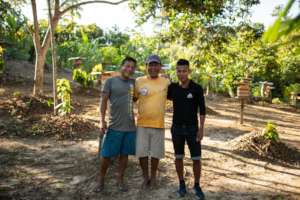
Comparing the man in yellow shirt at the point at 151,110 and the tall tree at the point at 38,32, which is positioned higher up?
the tall tree at the point at 38,32

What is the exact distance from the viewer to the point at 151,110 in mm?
4023

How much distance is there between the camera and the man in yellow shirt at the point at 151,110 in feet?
13.1

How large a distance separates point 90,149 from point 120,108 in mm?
2259

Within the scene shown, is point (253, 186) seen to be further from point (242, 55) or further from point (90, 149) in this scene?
point (242, 55)

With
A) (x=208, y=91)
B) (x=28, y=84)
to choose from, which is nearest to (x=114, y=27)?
(x=208, y=91)

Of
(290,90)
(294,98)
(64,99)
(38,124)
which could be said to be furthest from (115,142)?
(290,90)

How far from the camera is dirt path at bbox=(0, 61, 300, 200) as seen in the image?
13.7ft

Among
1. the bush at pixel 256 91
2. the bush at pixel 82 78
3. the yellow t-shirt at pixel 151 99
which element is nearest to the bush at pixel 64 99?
the yellow t-shirt at pixel 151 99

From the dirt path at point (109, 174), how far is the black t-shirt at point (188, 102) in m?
0.94

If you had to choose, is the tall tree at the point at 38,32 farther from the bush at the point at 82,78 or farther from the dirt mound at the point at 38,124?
the bush at the point at 82,78

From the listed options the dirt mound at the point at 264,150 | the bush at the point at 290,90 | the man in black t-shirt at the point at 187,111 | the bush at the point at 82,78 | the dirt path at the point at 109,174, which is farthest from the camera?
the bush at the point at 290,90

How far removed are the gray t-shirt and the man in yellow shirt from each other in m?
0.12

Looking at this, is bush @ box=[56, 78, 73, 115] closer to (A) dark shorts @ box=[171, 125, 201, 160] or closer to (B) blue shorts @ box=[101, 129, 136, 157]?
(B) blue shorts @ box=[101, 129, 136, 157]

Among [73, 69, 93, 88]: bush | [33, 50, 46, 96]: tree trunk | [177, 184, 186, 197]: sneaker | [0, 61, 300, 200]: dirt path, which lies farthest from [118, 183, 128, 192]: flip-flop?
[73, 69, 93, 88]: bush
